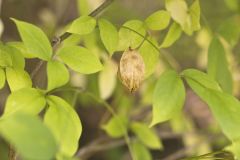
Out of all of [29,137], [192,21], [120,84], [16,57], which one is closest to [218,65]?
[192,21]

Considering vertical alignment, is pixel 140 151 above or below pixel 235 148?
below

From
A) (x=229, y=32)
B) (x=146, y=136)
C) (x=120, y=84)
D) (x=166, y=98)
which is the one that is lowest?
(x=120, y=84)

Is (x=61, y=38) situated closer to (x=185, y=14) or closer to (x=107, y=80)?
(x=185, y=14)

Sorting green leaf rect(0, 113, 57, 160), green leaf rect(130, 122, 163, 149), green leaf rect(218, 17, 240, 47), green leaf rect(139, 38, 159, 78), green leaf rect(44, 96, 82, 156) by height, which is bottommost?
green leaf rect(130, 122, 163, 149)

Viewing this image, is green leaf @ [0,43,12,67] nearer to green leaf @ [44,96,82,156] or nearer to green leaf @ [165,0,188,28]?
green leaf @ [44,96,82,156]

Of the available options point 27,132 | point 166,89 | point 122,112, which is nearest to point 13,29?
point 122,112

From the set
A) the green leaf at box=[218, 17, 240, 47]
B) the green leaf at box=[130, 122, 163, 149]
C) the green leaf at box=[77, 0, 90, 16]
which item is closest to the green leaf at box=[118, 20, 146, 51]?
the green leaf at box=[77, 0, 90, 16]
